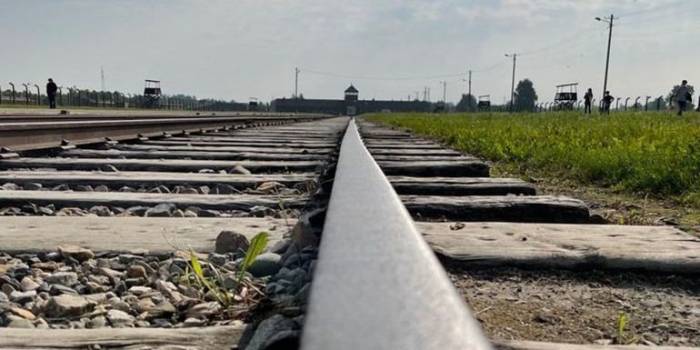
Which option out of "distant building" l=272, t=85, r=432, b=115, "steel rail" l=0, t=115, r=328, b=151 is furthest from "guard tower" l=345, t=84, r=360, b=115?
"steel rail" l=0, t=115, r=328, b=151

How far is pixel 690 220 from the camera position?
2.76m

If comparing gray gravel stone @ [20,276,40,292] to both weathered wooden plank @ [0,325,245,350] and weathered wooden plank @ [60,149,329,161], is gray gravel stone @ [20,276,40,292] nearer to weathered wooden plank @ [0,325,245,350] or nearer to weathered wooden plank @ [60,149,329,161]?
weathered wooden plank @ [0,325,245,350]

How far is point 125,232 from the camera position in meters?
2.11

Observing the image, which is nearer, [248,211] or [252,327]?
[252,327]

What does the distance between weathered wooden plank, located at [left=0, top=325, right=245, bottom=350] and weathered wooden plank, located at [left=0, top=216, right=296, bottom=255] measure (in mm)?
753

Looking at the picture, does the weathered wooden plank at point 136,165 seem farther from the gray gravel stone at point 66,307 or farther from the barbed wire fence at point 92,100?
the barbed wire fence at point 92,100

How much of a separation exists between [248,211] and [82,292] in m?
1.18

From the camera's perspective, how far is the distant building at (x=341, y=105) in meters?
93.9

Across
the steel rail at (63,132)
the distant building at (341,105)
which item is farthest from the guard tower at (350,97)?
the steel rail at (63,132)

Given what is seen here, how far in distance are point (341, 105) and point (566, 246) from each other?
93.3 m

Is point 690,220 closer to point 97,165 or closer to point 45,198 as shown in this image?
point 45,198

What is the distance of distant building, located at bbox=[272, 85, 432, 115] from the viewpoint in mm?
93938

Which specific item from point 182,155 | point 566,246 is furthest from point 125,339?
point 182,155

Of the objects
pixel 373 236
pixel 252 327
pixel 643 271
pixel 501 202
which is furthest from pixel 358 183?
pixel 501 202
